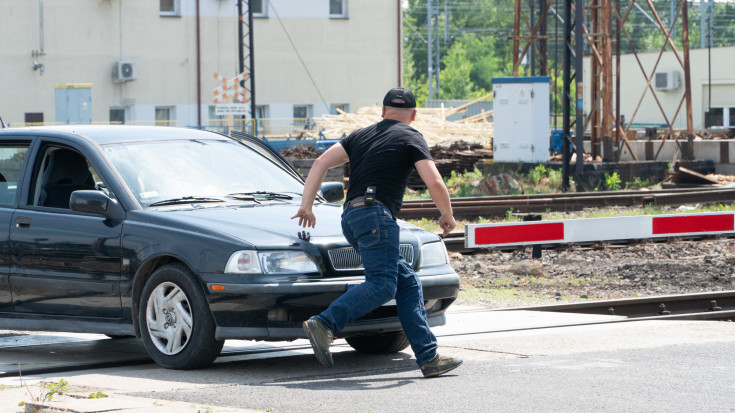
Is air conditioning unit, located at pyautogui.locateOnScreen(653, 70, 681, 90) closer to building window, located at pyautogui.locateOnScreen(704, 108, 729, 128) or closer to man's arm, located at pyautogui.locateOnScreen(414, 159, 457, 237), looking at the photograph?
building window, located at pyautogui.locateOnScreen(704, 108, 729, 128)

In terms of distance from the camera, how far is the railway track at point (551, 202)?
1934 cm

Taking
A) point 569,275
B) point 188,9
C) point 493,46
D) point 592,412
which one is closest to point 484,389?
point 592,412

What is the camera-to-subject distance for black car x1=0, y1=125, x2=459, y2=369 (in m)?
6.79

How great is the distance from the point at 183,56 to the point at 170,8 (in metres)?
1.92

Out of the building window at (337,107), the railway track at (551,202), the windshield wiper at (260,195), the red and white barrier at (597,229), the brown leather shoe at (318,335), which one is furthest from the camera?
the building window at (337,107)

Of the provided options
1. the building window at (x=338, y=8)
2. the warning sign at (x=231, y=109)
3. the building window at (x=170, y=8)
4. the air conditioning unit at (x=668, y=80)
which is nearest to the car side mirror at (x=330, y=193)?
the warning sign at (x=231, y=109)

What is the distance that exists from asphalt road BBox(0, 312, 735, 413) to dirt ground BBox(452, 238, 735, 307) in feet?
8.80

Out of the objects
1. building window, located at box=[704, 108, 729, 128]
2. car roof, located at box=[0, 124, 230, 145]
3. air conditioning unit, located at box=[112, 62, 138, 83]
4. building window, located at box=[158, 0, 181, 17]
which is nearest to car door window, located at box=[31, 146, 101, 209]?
car roof, located at box=[0, 124, 230, 145]

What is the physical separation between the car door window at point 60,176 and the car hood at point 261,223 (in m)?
1.07

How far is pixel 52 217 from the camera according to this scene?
25.2 feet

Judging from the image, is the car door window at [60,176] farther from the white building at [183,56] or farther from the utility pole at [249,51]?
the white building at [183,56]

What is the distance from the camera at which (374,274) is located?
665 cm

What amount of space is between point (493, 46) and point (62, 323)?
10534cm

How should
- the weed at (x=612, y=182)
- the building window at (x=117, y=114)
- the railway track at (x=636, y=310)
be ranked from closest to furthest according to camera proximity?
1. the railway track at (x=636, y=310)
2. the weed at (x=612, y=182)
3. the building window at (x=117, y=114)
